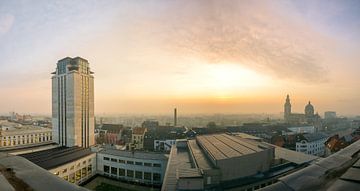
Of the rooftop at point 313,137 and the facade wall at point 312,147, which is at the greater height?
the rooftop at point 313,137

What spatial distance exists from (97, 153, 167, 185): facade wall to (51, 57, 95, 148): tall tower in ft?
27.8

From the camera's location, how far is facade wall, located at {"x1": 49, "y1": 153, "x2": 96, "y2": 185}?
47.8 feet

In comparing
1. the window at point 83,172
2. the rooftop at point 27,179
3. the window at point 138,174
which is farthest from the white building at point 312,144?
the rooftop at point 27,179

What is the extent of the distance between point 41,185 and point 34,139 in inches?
1362

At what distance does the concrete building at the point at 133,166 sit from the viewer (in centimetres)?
1662

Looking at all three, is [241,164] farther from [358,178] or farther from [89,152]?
[89,152]

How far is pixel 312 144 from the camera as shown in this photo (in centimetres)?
2512

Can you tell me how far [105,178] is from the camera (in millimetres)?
18406

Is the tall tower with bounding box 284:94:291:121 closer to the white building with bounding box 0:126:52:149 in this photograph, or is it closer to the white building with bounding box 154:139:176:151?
the white building with bounding box 154:139:176:151

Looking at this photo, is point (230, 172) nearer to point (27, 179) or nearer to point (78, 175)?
point (27, 179)

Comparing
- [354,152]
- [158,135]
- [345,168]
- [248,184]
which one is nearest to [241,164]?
[248,184]

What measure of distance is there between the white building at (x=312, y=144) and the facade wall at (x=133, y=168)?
656 inches

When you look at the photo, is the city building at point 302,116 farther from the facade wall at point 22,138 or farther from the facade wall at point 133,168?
the facade wall at point 22,138

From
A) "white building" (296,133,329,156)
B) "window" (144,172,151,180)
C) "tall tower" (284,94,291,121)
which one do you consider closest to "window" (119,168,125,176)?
"window" (144,172,151,180)
